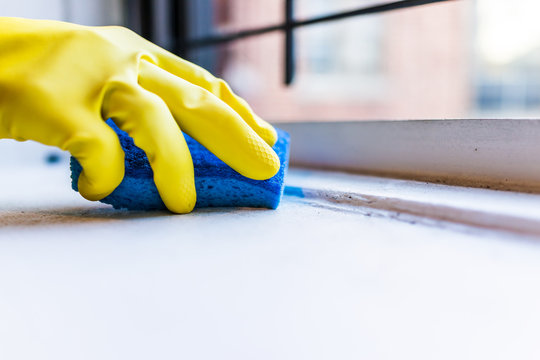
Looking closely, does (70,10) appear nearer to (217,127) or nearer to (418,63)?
(217,127)

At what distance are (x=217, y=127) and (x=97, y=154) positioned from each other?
5.1 inches

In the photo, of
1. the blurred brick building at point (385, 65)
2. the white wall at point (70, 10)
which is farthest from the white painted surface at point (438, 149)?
the blurred brick building at point (385, 65)

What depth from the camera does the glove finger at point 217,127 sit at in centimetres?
51

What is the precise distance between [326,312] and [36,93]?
380 millimetres

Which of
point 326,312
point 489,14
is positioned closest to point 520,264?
point 326,312

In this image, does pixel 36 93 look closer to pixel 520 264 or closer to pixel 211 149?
pixel 211 149

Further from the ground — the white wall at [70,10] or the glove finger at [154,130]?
the white wall at [70,10]

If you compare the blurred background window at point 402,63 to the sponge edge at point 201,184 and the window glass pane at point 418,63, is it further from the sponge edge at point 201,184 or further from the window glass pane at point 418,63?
the sponge edge at point 201,184

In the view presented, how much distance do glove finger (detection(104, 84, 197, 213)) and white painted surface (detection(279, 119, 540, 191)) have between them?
0.39 m

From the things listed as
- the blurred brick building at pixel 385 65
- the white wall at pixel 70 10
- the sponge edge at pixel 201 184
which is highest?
the blurred brick building at pixel 385 65

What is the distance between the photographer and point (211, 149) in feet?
1.72

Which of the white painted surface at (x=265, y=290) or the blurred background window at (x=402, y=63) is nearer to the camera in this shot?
the white painted surface at (x=265, y=290)

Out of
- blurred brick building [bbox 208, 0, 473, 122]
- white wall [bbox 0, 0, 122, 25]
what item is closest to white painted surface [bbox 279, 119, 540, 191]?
white wall [bbox 0, 0, 122, 25]

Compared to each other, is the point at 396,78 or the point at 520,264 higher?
the point at 396,78
